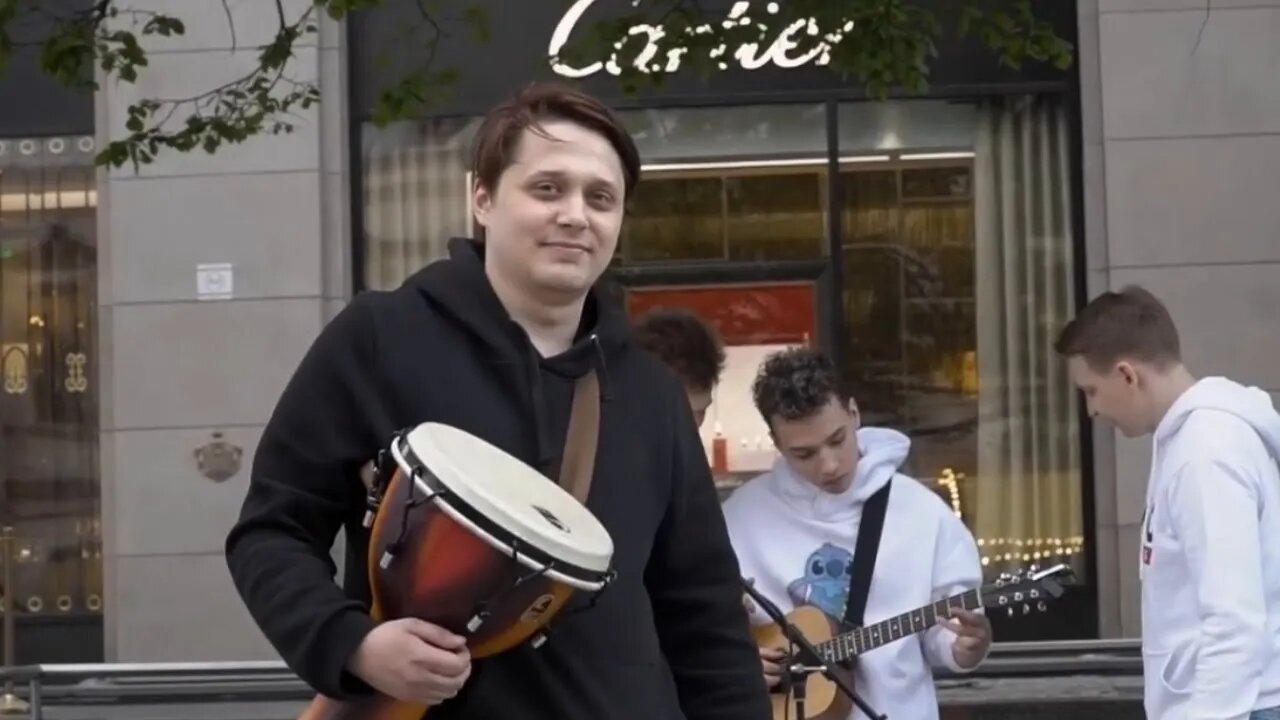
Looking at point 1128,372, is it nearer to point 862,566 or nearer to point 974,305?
point 862,566

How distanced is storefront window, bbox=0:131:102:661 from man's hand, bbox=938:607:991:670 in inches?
324

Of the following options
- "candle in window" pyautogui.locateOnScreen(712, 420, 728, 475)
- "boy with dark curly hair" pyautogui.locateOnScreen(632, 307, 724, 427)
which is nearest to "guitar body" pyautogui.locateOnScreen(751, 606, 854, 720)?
"boy with dark curly hair" pyautogui.locateOnScreen(632, 307, 724, 427)

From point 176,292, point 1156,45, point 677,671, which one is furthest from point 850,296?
point 677,671

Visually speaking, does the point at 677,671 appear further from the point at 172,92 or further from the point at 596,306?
the point at 172,92

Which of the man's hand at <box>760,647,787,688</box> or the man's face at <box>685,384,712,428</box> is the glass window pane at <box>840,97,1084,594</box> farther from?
the man's hand at <box>760,647,787,688</box>

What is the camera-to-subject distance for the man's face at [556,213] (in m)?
2.82

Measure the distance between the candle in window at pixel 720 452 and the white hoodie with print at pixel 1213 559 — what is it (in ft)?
22.8

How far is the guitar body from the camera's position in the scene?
16.3 ft

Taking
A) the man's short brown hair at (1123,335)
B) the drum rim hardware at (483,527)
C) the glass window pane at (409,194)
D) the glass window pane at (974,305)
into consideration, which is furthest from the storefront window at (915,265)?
the drum rim hardware at (483,527)

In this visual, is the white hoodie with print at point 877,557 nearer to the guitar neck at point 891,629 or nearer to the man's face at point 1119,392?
the guitar neck at point 891,629

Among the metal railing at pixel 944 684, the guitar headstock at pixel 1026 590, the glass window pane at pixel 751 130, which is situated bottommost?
the metal railing at pixel 944 684

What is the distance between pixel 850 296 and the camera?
39.2 feet

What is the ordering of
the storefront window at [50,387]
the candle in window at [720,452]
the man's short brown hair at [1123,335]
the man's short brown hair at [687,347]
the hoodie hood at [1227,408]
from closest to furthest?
the hoodie hood at [1227,408] < the man's short brown hair at [1123,335] < the man's short brown hair at [687,347] < the candle in window at [720,452] < the storefront window at [50,387]

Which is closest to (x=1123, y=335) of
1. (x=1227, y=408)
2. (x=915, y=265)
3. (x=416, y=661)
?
(x=1227, y=408)
